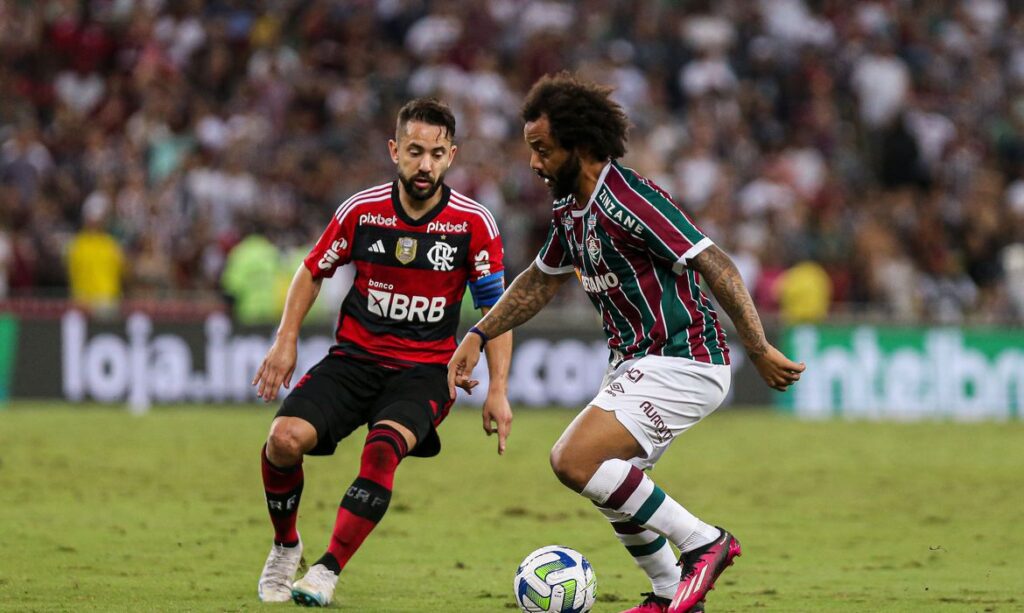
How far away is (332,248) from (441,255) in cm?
57

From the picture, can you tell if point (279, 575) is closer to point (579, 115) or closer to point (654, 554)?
point (654, 554)

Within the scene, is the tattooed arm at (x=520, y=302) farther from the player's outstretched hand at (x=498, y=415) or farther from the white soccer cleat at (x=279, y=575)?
the white soccer cleat at (x=279, y=575)

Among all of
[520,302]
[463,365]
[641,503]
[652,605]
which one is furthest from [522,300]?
[652,605]

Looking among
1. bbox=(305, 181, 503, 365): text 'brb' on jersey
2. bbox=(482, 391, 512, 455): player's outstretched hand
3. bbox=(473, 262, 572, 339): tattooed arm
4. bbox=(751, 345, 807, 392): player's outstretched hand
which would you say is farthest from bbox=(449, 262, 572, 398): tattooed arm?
bbox=(751, 345, 807, 392): player's outstretched hand

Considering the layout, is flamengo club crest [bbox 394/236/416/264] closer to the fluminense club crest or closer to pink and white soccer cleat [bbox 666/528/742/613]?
the fluminense club crest

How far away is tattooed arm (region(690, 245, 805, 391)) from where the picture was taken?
691 centimetres

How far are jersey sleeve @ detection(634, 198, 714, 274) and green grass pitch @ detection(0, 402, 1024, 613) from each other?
187 cm

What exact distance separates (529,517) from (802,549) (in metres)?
2.25

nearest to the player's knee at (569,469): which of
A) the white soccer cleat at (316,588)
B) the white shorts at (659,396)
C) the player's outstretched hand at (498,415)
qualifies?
the white shorts at (659,396)

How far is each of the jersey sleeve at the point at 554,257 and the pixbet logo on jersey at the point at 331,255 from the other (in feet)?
3.95

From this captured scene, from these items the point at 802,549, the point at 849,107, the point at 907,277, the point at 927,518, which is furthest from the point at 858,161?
the point at 802,549

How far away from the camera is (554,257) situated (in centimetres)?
767

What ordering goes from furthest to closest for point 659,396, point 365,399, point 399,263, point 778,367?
point 399,263, point 365,399, point 659,396, point 778,367

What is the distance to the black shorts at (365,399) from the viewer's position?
796 cm
